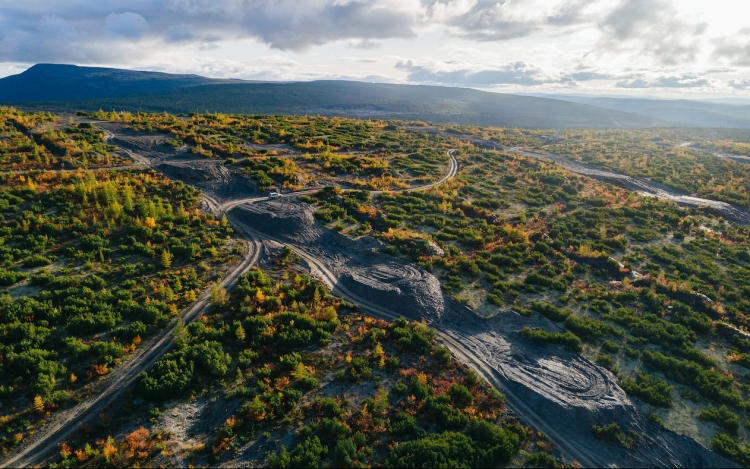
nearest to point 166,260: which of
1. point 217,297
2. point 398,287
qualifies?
point 217,297

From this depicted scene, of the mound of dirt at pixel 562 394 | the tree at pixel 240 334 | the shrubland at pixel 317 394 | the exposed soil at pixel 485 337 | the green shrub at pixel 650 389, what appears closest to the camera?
the shrubland at pixel 317 394

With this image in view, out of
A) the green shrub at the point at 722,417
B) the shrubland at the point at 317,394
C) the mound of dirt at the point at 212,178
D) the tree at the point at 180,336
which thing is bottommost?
the green shrub at the point at 722,417

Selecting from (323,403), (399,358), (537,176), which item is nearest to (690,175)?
(537,176)

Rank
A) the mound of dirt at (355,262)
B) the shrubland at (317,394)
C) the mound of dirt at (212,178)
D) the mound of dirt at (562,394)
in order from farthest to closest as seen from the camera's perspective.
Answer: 1. the mound of dirt at (212,178)
2. the mound of dirt at (355,262)
3. the mound of dirt at (562,394)
4. the shrubland at (317,394)

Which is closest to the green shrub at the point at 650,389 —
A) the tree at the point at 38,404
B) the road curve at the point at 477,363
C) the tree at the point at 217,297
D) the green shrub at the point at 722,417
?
the green shrub at the point at 722,417

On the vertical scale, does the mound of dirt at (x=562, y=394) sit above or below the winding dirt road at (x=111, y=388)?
below

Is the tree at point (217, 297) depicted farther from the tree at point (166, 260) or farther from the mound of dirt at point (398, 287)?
the mound of dirt at point (398, 287)

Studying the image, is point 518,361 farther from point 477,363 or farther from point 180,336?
point 180,336

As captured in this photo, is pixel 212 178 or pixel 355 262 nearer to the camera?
pixel 355 262

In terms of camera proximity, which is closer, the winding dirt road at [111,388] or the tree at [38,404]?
the winding dirt road at [111,388]

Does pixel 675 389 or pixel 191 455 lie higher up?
pixel 191 455

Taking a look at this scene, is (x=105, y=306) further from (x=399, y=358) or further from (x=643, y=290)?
(x=643, y=290)
